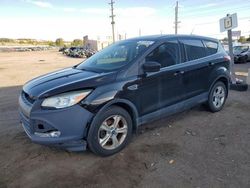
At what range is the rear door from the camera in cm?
487

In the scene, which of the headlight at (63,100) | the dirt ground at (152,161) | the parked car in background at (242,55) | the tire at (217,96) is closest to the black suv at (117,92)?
the headlight at (63,100)

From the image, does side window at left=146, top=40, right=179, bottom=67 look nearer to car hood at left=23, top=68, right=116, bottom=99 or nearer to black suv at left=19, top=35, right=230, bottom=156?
black suv at left=19, top=35, right=230, bottom=156

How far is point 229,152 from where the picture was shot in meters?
3.81

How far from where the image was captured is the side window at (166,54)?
171 inches

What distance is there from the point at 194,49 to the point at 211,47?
0.70m

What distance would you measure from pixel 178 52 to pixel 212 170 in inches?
90.5

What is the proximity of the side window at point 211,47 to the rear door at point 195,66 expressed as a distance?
124mm

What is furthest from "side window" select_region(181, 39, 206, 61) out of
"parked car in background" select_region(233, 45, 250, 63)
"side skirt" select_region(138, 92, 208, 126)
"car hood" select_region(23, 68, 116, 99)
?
"parked car in background" select_region(233, 45, 250, 63)

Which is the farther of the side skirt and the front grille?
the side skirt

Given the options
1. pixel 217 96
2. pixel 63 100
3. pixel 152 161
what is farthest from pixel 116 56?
pixel 217 96

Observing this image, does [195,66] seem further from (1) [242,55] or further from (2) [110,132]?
(1) [242,55]

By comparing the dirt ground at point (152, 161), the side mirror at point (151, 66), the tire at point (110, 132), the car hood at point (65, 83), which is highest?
the side mirror at point (151, 66)

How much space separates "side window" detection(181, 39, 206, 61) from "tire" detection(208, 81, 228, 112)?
82cm

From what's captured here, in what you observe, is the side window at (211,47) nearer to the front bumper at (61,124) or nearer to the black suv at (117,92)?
the black suv at (117,92)
